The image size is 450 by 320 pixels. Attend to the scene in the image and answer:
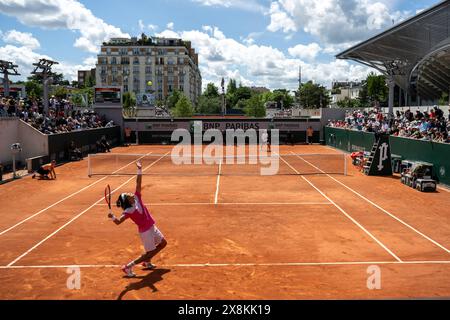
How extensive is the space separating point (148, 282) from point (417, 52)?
51573mm

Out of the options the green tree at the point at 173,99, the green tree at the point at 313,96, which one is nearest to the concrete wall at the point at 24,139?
the green tree at the point at 173,99

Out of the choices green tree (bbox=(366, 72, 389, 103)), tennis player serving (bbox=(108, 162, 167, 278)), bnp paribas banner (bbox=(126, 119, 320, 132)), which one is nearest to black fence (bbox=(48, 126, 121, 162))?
bnp paribas banner (bbox=(126, 119, 320, 132))

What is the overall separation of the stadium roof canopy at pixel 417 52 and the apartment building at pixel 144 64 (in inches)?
2984

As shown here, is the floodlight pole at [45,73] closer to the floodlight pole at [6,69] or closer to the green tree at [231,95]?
the floodlight pole at [6,69]

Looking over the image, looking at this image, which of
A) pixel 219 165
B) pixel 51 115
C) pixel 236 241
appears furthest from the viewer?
pixel 51 115

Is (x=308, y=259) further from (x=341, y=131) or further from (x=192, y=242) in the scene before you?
(x=341, y=131)

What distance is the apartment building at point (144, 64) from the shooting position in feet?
415

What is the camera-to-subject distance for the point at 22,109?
3541 cm

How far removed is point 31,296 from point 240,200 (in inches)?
450

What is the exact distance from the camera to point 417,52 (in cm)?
5203

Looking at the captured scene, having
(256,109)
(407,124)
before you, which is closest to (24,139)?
(407,124)

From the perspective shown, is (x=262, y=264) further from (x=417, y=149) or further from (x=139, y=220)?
(x=417, y=149)

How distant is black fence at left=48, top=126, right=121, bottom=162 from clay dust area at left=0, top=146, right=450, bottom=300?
9.16 m
